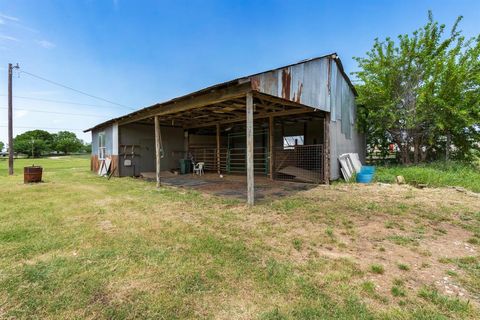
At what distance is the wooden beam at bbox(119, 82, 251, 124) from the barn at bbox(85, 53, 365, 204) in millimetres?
22

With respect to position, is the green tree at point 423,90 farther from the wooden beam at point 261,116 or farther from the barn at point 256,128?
the wooden beam at point 261,116

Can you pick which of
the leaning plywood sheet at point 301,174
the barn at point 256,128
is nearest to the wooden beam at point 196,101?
the barn at point 256,128

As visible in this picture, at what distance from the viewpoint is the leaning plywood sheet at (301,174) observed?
851cm

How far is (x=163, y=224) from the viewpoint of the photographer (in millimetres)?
3820

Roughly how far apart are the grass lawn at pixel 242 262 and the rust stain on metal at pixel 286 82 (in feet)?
9.17

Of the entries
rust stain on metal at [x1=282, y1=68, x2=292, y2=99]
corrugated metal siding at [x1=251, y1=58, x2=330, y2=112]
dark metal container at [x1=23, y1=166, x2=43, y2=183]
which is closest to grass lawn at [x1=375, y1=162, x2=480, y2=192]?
corrugated metal siding at [x1=251, y1=58, x2=330, y2=112]

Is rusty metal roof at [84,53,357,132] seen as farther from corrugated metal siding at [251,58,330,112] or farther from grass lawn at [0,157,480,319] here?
grass lawn at [0,157,480,319]

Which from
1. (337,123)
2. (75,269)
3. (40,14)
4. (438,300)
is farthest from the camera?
(40,14)

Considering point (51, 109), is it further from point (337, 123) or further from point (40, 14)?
point (337, 123)

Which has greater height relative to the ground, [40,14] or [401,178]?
[40,14]

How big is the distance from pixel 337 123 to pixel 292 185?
303cm

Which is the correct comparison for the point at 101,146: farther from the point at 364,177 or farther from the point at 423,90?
the point at 423,90

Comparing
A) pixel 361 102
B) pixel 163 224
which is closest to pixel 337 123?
pixel 361 102

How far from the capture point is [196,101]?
20.5 ft
